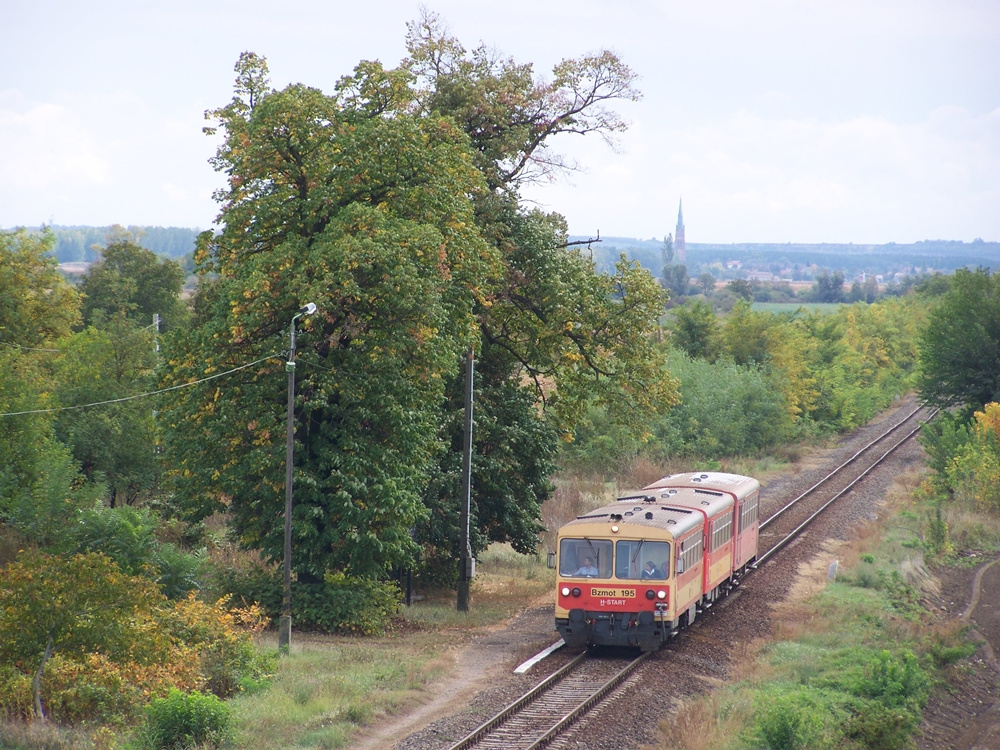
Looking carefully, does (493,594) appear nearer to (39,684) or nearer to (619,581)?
(619,581)

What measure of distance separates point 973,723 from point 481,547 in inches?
523

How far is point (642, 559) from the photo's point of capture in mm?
20719

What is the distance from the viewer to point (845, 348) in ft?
267

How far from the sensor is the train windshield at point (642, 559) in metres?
20.6

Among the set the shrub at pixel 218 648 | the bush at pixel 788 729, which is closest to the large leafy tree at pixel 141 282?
the shrub at pixel 218 648

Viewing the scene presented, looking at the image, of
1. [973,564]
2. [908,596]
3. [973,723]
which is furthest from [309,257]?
[973,564]

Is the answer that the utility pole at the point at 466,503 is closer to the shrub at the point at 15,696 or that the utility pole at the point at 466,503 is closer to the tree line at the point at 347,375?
the tree line at the point at 347,375

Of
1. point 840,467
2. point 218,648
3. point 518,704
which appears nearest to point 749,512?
point 518,704

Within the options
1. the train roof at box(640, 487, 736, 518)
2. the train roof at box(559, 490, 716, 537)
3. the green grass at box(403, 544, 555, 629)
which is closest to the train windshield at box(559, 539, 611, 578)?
→ the train roof at box(559, 490, 716, 537)

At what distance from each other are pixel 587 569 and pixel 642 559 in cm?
108

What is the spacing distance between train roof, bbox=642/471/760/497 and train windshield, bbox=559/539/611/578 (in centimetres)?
579

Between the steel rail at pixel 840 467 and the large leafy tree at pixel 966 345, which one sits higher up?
the large leafy tree at pixel 966 345

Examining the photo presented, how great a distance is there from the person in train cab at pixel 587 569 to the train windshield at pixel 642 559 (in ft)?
1.51

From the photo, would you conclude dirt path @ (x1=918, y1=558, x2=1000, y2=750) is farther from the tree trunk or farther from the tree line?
the tree trunk
